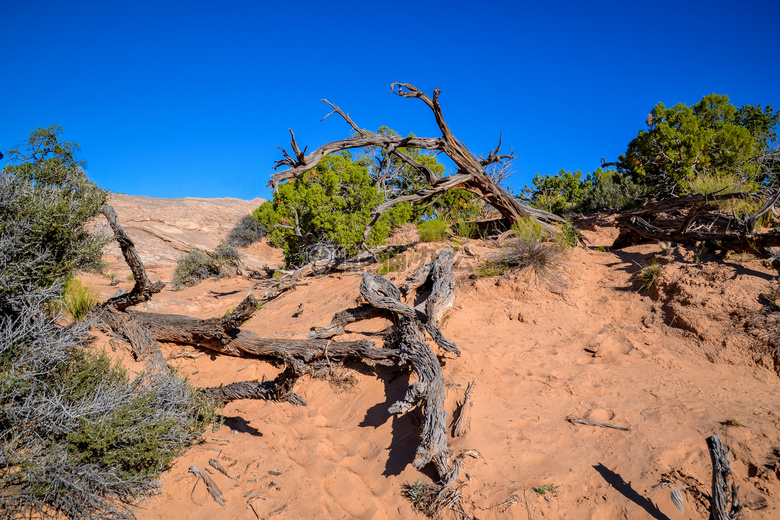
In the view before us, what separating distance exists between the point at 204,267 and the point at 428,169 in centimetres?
807

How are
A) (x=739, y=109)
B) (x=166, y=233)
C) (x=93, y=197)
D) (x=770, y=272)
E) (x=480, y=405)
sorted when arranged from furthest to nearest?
(x=166, y=233), (x=739, y=109), (x=770, y=272), (x=93, y=197), (x=480, y=405)

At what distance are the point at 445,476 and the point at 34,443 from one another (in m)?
2.89

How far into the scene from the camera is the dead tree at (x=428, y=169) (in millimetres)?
6625

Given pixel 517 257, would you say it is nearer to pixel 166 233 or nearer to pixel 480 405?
pixel 480 405

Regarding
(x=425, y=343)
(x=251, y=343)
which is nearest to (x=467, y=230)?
(x=425, y=343)

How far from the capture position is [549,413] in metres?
3.64

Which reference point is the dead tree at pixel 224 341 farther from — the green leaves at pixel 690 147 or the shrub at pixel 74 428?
the green leaves at pixel 690 147

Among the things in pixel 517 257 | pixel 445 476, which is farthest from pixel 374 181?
pixel 445 476

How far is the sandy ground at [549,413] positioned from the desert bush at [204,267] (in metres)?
6.88

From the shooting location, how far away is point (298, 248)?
36.5ft

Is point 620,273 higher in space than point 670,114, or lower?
lower

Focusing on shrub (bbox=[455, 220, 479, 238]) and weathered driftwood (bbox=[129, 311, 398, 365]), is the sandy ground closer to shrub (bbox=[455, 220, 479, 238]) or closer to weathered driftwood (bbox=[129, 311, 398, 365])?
weathered driftwood (bbox=[129, 311, 398, 365])

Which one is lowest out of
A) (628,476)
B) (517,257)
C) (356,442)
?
(356,442)

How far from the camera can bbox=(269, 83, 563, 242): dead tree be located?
6625mm
